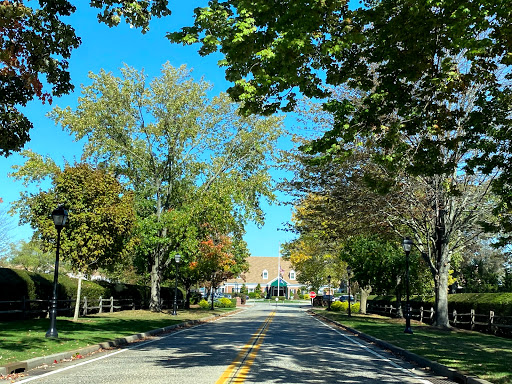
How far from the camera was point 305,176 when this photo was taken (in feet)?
74.5

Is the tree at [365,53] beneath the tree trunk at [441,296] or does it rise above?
above

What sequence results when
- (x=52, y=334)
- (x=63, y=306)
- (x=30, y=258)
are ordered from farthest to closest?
(x=30, y=258) → (x=63, y=306) → (x=52, y=334)

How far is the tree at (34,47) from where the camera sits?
1002 centimetres

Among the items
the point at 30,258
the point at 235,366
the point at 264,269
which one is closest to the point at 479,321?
the point at 235,366

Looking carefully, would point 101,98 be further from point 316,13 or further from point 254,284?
point 254,284

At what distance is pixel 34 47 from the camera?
38.4 feet

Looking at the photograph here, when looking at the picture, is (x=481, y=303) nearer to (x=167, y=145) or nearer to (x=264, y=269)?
Result: (x=167, y=145)

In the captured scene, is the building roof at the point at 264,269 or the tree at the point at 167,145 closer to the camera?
the tree at the point at 167,145

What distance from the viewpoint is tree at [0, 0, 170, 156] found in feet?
32.9

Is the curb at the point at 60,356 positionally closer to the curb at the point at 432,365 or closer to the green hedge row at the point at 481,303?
the curb at the point at 432,365

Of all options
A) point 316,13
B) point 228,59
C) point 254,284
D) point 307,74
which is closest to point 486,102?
point 307,74

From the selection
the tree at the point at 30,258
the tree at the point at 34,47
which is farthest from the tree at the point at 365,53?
the tree at the point at 30,258

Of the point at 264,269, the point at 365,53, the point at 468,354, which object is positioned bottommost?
the point at 468,354

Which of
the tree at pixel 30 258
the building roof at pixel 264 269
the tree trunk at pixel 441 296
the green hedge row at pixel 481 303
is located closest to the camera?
the green hedge row at pixel 481 303
